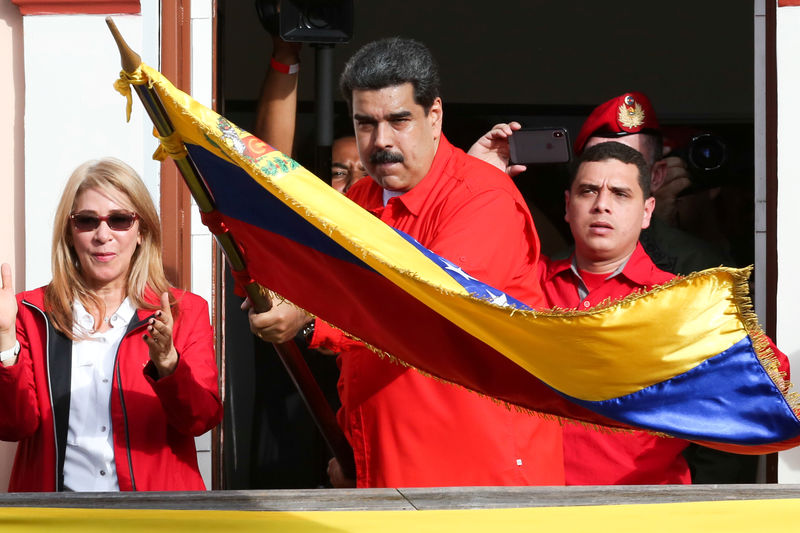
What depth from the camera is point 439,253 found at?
2.72 meters

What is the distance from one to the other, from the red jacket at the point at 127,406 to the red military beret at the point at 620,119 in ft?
4.94

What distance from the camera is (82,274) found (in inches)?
123

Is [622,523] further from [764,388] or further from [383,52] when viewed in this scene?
[383,52]

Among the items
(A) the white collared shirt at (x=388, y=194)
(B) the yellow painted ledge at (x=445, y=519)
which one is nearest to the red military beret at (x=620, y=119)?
(A) the white collared shirt at (x=388, y=194)

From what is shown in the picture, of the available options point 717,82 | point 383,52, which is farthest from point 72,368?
point 717,82

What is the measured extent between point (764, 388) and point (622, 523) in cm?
34

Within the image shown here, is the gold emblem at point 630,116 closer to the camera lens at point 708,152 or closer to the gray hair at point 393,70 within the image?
the gray hair at point 393,70

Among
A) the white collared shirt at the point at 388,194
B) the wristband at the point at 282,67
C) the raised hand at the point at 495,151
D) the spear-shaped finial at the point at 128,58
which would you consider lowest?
the white collared shirt at the point at 388,194

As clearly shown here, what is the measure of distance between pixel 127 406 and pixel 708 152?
299 cm

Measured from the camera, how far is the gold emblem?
11.9 feet

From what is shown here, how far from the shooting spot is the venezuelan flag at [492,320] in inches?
72.9

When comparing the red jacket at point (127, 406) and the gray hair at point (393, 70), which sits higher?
the gray hair at point (393, 70)

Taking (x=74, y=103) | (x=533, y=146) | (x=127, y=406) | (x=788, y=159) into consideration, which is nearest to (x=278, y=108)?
(x=74, y=103)

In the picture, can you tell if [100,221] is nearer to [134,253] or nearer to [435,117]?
[134,253]
